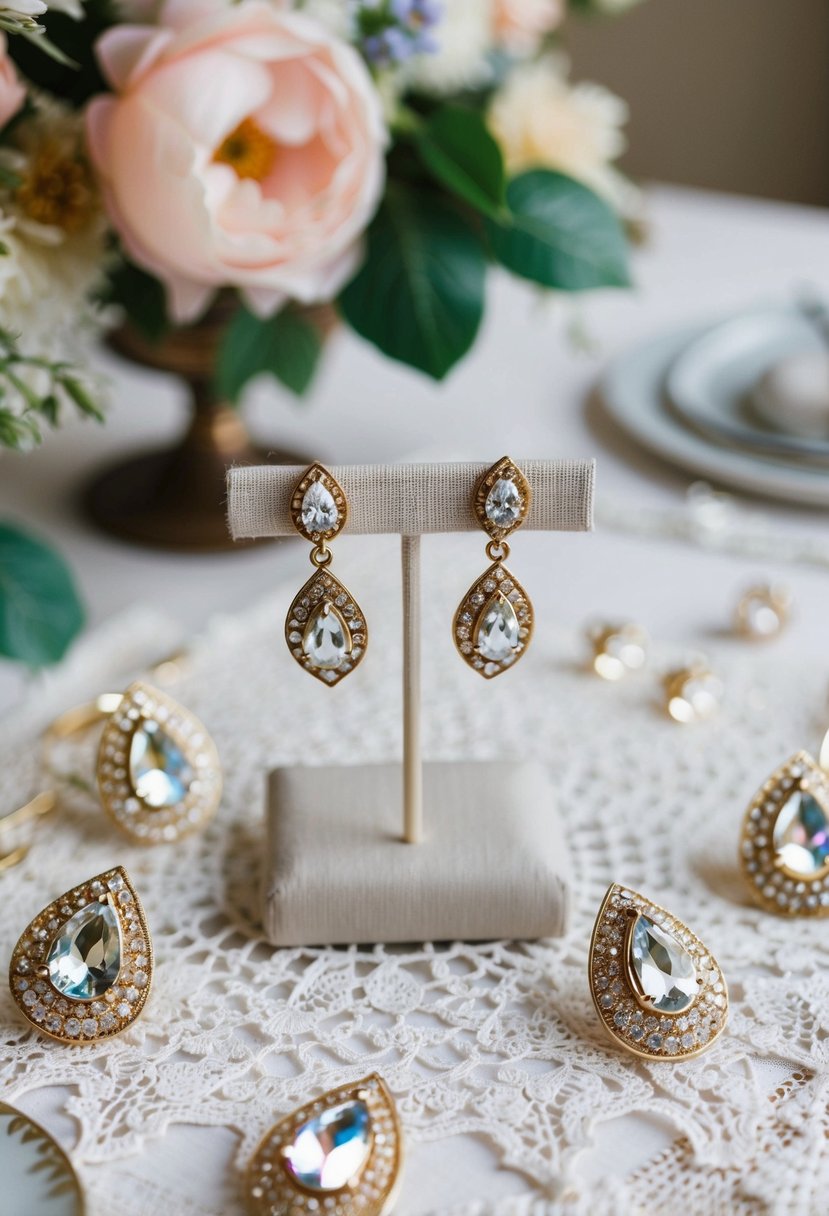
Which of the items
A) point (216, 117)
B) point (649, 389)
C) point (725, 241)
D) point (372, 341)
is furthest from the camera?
point (725, 241)

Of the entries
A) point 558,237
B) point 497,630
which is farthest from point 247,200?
point 497,630

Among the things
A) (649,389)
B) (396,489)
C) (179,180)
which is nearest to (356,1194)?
(396,489)

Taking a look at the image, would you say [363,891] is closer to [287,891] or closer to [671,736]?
[287,891]

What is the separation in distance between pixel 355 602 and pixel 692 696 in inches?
9.7

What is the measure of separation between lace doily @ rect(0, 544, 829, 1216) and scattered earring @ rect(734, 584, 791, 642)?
4 cm

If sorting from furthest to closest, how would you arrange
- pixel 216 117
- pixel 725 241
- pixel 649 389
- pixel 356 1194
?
pixel 725 241
pixel 649 389
pixel 216 117
pixel 356 1194

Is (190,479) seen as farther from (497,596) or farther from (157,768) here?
(497,596)

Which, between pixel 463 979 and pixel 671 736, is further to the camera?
pixel 671 736

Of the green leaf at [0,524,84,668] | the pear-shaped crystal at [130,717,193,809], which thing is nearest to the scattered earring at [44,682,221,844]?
the pear-shaped crystal at [130,717,193,809]

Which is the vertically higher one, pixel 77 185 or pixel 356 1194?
pixel 77 185

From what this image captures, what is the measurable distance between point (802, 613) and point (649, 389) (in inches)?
9.9

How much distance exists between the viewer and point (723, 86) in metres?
2.36

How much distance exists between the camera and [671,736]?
61 cm

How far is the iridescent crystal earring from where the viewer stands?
1.38 feet
